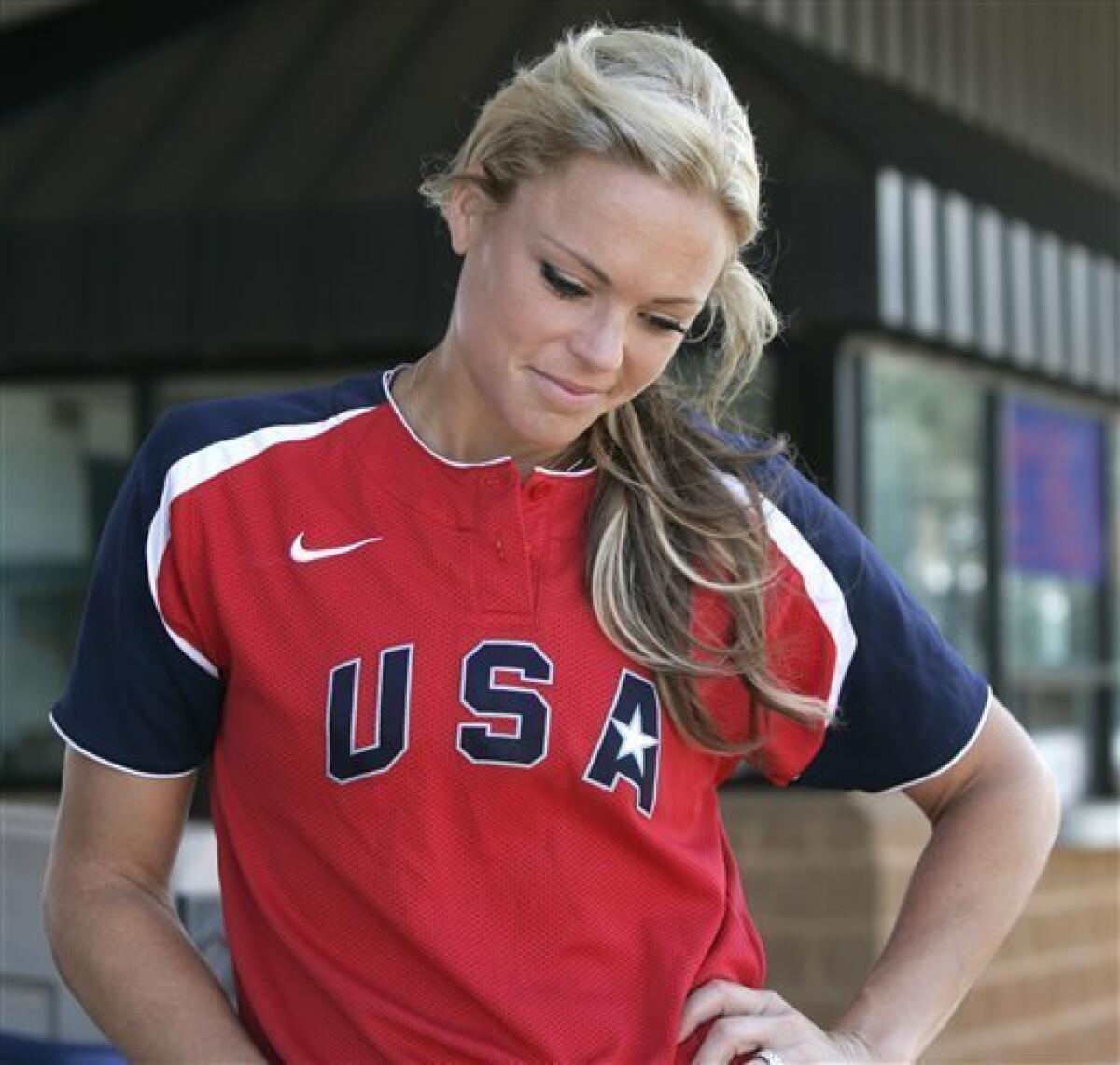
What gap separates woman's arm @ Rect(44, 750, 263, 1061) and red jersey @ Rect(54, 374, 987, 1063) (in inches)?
1.6

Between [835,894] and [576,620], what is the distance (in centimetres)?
509

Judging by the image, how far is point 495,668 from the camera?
1.86 m

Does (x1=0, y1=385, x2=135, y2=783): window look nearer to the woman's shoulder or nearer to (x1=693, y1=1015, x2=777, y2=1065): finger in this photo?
the woman's shoulder

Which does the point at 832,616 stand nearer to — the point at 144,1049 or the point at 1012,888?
Result: the point at 1012,888

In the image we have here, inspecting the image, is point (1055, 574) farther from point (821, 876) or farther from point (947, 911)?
point (947, 911)

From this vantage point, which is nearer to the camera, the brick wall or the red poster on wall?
the brick wall

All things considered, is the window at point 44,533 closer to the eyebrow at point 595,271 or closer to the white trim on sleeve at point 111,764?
the white trim on sleeve at point 111,764

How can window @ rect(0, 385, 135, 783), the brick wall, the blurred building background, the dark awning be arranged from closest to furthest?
the dark awning → the blurred building background → the brick wall → window @ rect(0, 385, 135, 783)

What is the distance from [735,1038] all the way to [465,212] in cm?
75

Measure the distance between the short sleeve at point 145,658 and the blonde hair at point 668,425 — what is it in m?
0.35

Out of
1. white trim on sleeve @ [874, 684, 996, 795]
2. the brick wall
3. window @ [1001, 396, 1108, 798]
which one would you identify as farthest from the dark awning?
white trim on sleeve @ [874, 684, 996, 795]

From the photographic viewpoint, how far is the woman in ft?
5.95

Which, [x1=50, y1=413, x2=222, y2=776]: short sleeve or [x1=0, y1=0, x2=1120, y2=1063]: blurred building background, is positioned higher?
[x1=50, y1=413, x2=222, y2=776]: short sleeve

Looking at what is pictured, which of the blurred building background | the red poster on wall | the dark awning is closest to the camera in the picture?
the dark awning
